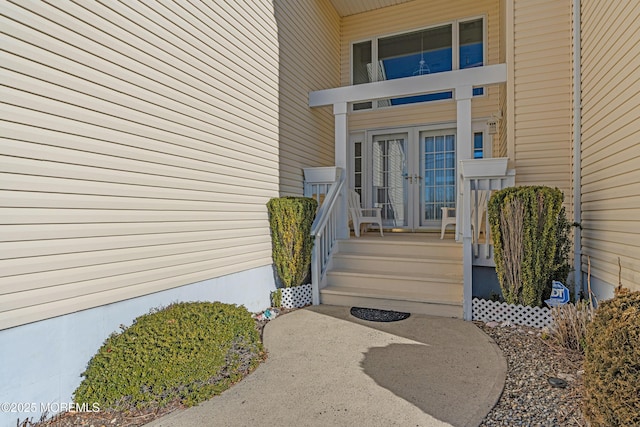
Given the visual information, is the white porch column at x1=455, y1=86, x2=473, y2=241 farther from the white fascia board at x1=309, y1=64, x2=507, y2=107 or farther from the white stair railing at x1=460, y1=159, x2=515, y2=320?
the white stair railing at x1=460, y1=159, x2=515, y2=320

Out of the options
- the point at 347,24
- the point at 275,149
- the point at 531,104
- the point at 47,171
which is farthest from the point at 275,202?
the point at 347,24

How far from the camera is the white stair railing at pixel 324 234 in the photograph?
177 inches

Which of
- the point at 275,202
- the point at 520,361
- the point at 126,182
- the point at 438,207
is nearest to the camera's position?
the point at 126,182

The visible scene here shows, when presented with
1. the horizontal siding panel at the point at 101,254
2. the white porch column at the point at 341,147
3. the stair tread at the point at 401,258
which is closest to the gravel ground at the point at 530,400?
the horizontal siding panel at the point at 101,254

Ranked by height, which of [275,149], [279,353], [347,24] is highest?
[347,24]

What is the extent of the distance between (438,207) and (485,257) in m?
2.85

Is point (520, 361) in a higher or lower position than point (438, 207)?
lower

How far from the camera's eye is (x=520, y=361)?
9.01 ft

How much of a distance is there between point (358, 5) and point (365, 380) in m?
6.84

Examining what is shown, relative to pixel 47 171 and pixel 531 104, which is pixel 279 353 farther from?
pixel 531 104

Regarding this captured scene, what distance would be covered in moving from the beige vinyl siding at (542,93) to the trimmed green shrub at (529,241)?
1.10 m

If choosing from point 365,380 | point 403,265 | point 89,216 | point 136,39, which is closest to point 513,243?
point 403,265

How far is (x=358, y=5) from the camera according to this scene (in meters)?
6.86

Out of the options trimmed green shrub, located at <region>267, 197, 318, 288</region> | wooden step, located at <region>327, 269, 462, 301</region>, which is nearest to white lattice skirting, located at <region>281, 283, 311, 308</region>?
trimmed green shrub, located at <region>267, 197, 318, 288</region>
